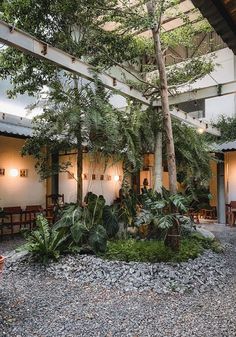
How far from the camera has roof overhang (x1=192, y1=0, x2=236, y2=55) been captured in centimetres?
201

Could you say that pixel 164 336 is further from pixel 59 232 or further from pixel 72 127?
pixel 72 127

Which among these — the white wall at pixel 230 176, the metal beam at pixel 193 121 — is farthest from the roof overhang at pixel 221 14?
the white wall at pixel 230 176

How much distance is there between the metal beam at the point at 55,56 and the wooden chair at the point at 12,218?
4.32m

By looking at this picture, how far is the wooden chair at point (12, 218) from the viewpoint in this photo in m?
8.75

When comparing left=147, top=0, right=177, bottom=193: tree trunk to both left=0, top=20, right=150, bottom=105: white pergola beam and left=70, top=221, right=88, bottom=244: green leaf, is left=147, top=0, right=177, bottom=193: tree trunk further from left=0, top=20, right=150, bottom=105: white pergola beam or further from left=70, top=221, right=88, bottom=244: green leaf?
left=70, top=221, right=88, bottom=244: green leaf

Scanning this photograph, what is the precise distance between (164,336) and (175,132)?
5.22 meters

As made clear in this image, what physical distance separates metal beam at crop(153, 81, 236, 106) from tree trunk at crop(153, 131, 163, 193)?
3.31 feet

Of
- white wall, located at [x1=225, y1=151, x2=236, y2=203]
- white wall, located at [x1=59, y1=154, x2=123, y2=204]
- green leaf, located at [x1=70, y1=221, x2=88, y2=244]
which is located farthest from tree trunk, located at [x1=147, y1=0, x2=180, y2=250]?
white wall, located at [x1=225, y1=151, x2=236, y2=203]

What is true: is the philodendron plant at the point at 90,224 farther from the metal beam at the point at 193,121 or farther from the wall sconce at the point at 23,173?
the metal beam at the point at 193,121

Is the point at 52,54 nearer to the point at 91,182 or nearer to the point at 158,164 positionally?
the point at 158,164

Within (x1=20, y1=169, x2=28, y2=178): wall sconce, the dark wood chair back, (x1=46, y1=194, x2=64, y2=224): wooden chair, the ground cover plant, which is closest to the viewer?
the ground cover plant

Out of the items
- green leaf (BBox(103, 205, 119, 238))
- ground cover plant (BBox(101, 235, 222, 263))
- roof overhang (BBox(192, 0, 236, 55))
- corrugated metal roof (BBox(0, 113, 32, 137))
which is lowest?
ground cover plant (BBox(101, 235, 222, 263))

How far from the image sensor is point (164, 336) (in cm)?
324

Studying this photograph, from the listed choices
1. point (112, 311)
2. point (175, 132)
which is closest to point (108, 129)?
point (175, 132)
